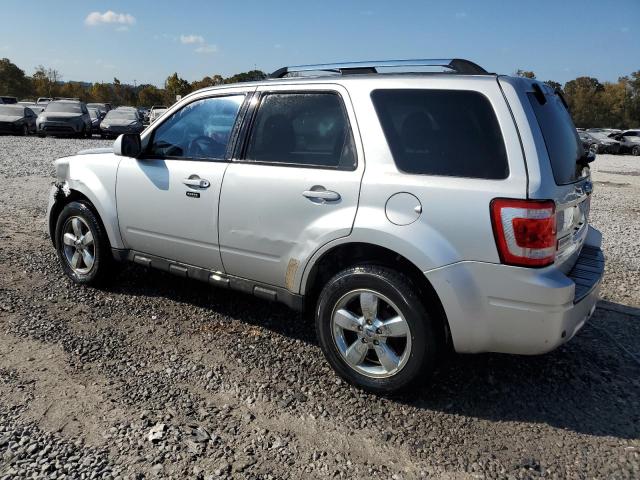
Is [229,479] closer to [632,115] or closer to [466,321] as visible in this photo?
[466,321]

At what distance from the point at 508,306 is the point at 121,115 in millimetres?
27625

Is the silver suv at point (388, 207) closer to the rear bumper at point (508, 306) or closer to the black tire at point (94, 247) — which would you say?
the rear bumper at point (508, 306)

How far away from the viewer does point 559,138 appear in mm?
3172

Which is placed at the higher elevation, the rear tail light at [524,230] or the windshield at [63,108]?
the rear tail light at [524,230]

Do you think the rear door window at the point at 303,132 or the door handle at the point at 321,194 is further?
the rear door window at the point at 303,132

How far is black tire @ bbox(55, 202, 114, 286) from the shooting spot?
471 centimetres

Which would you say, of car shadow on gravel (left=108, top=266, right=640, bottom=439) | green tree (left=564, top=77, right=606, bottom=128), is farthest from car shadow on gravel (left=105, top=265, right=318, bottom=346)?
green tree (left=564, top=77, right=606, bottom=128)

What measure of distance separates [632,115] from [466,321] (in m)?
77.6

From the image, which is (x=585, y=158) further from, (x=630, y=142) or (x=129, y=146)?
(x=630, y=142)

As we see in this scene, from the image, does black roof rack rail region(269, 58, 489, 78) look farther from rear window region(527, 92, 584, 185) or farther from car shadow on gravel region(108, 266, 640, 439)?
car shadow on gravel region(108, 266, 640, 439)

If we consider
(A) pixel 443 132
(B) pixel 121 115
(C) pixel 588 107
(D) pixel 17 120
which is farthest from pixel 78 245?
(C) pixel 588 107

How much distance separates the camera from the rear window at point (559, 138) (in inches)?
117

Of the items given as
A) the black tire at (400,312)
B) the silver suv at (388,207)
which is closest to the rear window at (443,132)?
the silver suv at (388,207)

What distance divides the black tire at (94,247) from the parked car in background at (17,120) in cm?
2488
